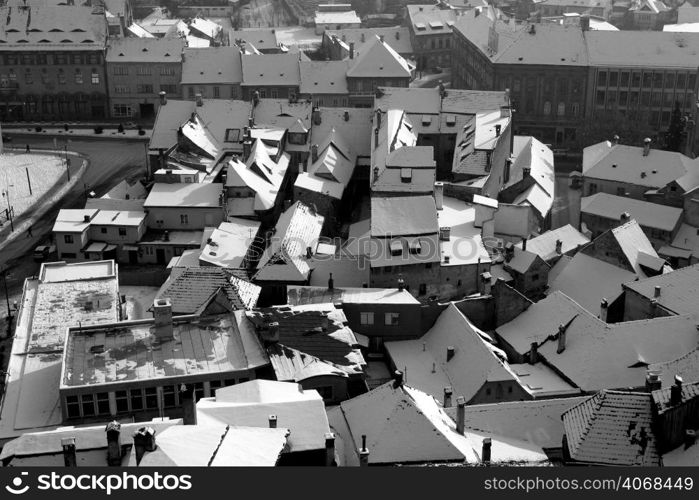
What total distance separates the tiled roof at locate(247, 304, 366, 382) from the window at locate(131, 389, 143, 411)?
954cm

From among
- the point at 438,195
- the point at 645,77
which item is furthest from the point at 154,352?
the point at 645,77

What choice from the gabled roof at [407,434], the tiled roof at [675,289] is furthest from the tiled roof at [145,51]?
the gabled roof at [407,434]

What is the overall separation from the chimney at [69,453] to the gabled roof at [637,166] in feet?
259

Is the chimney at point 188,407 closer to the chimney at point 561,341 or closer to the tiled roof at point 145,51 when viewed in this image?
the chimney at point 561,341

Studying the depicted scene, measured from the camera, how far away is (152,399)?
74750 mm

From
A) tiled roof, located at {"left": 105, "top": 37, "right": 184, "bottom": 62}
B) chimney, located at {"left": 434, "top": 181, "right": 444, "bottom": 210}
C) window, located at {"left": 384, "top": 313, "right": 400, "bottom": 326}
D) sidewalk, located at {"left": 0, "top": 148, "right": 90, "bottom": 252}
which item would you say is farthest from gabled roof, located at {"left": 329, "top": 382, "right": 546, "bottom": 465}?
tiled roof, located at {"left": 105, "top": 37, "right": 184, "bottom": 62}

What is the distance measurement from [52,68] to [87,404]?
353ft

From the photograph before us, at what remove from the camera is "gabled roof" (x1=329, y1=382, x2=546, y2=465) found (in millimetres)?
→ 66938

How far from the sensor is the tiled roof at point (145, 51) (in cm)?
16838

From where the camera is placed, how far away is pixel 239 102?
136875 mm

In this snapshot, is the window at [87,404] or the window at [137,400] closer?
the window at [87,404]

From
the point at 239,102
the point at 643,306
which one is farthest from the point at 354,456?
the point at 239,102

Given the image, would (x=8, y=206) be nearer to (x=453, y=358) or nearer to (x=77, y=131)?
(x=77, y=131)

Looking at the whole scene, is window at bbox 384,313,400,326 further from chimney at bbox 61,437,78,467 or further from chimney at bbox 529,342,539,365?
chimney at bbox 61,437,78,467
